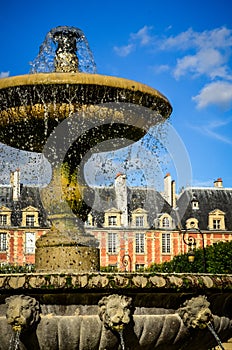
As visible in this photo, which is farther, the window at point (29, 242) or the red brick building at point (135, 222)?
the red brick building at point (135, 222)

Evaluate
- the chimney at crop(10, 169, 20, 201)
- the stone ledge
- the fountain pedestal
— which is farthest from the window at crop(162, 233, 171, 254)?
the stone ledge

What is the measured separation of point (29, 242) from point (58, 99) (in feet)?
134

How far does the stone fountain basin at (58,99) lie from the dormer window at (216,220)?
143ft

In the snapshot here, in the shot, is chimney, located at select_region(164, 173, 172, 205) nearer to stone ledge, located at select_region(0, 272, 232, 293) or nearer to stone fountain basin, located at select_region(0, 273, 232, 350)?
stone fountain basin, located at select_region(0, 273, 232, 350)


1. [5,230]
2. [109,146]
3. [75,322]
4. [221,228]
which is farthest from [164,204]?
[75,322]

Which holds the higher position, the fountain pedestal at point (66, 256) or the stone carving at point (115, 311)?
the fountain pedestal at point (66, 256)

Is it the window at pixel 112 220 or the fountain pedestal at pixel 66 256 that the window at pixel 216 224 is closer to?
the window at pixel 112 220

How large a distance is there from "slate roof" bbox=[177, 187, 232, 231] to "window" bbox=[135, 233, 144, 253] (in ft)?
11.4

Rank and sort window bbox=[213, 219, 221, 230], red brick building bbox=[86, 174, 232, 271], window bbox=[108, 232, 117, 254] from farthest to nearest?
window bbox=[213, 219, 221, 230], red brick building bbox=[86, 174, 232, 271], window bbox=[108, 232, 117, 254]

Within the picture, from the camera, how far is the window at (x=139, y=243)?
4984 cm

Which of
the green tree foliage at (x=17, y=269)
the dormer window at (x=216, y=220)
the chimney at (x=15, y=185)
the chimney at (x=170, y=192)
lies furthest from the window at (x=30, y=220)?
the green tree foliage at (x=17, y=269)

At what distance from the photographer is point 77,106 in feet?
24.1

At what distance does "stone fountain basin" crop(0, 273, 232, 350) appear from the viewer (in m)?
5.16

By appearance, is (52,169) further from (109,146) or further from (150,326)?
(150,326)
